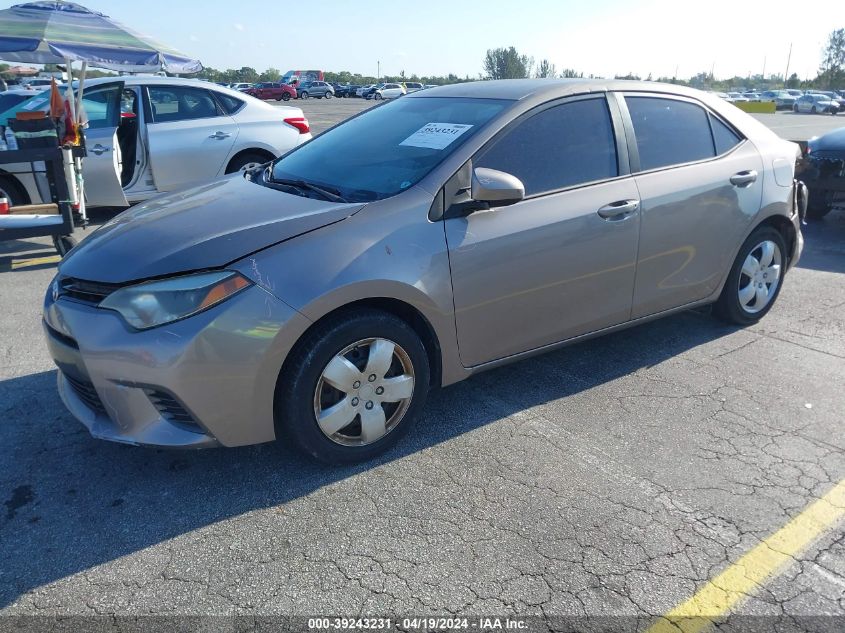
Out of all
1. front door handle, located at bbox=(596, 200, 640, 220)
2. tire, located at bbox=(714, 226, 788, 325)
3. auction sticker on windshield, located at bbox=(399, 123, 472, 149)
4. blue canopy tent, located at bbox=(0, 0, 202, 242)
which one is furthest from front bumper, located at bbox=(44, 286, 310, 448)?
blue canopy tent, located at bbox=(0, 0, 202, 242)

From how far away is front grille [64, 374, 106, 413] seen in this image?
279 cm

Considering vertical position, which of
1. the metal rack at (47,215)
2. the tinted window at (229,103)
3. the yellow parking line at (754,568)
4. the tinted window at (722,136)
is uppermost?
the tinted window at (229,103)

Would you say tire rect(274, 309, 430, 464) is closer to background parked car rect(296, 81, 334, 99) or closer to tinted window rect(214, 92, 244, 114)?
tinted window rect(214, 92, 244, 114)

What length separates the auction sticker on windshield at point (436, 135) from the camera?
3357mm

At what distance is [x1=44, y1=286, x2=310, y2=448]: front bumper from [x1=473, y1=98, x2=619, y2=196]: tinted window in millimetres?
1335

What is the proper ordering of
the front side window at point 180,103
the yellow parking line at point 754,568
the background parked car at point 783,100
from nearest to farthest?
the yellow parking line at point 754,568
the front side window at point 180,103
the background parked car at point 783,100

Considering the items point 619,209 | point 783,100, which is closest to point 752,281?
point 619,209

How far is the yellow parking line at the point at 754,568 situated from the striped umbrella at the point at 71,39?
715cm

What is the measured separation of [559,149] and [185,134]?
5296 mm

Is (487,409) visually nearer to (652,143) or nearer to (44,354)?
(652,143)

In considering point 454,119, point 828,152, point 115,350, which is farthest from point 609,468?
point 828,152

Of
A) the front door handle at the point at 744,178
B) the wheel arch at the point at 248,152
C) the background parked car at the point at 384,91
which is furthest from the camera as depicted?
the background parked car at the point at 384,91

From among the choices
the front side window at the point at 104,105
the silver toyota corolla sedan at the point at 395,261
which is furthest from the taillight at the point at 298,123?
the silver toyota corolla sedan at the point at 395,261

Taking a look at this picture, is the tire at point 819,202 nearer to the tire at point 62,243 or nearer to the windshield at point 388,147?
the windshield at point 388,147
